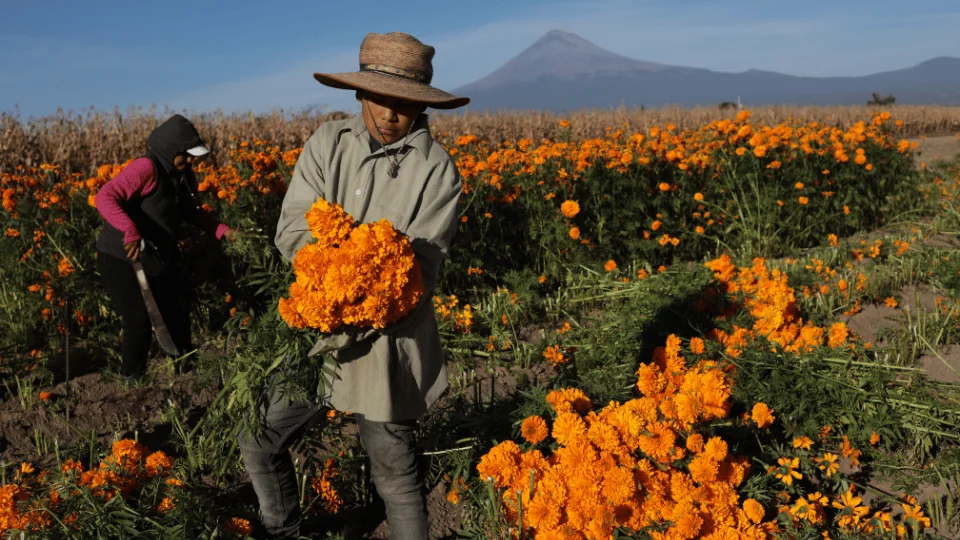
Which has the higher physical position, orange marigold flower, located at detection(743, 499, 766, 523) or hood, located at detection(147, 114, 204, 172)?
hood, located at detection(147, 114, 204, 172)

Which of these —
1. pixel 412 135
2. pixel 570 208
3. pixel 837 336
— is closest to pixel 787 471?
pixel 837 336

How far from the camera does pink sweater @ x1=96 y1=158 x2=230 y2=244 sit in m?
4.38

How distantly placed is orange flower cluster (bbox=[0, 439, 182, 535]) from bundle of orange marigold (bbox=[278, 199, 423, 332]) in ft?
3.18

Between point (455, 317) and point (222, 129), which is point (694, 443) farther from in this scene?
point (222, 129)

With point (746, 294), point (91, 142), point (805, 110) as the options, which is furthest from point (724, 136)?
point (805, 110)

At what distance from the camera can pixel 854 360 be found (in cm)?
423

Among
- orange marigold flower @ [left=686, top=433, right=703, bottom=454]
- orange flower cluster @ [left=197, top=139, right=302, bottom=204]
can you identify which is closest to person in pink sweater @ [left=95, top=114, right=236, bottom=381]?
orange flower cluster @ [left=197, top=139, right=302, bottom=204]

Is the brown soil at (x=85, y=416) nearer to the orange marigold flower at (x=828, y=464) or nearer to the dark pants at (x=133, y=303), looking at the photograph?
the dark pants at (x=133, y=303)

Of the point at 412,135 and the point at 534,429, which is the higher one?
the point at 412,135

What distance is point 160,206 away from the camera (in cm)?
464

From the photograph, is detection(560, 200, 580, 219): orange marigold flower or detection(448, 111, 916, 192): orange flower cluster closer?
detection(560, 200, 580, 219): orange marigold flower

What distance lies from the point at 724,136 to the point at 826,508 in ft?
17.0

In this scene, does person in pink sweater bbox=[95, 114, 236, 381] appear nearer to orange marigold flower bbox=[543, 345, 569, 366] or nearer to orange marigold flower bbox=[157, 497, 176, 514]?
orange marigold flower bbox=[543, 345, 569, 366]

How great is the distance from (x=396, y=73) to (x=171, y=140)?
8.81 feet
